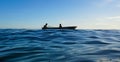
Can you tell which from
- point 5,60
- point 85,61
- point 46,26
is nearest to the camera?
point 85,61

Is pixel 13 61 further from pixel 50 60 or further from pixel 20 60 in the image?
pixel 50 60

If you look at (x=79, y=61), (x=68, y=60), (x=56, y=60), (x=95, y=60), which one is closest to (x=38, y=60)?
(x=56, y=60)

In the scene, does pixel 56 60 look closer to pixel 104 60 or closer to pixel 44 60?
pixel 44 60

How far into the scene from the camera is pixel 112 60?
807 cm

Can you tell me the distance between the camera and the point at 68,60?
8086mm

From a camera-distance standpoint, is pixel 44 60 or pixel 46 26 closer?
pixel 44 60

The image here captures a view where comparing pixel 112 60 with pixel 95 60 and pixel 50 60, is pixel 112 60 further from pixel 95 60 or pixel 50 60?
pixel 50 60

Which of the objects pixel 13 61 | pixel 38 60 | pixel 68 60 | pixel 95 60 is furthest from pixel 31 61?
pixel 95 60

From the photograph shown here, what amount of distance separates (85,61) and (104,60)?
3.15 ft

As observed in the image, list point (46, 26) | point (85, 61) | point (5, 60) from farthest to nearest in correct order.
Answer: point (46, 26) < point (5, 60) < point (85, 61)

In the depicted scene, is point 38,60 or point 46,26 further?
point 46,26

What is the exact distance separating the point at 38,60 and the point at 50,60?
56 cm

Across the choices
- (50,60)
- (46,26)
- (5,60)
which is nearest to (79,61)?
(50,60)

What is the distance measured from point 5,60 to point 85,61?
12.6 feet
